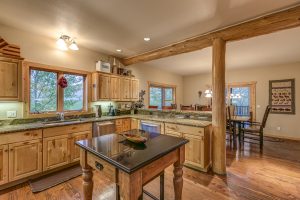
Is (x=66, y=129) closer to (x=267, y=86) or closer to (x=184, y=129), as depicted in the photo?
(x=184, y=129)

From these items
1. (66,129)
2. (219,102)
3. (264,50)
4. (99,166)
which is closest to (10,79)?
(66,129)

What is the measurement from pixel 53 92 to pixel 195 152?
3.35 metres

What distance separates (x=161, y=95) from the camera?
22.2 feet

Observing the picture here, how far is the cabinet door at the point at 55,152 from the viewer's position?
268 cm

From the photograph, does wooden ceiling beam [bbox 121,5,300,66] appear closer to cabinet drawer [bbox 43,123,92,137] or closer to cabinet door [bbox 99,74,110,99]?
cabinet door [bbox 99,74,110,99]

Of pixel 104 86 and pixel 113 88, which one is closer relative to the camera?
pixel 104 86

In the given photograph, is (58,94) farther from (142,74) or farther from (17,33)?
(142,74)

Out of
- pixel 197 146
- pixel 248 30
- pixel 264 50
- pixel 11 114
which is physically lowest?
pixel 197 146

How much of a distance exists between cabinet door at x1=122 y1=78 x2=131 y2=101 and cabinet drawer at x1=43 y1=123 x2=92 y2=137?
4.64 feet

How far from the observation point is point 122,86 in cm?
437

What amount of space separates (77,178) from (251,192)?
2.80 meters

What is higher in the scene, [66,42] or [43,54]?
[66,42]

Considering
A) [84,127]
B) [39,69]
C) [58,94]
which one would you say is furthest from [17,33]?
[84,127]

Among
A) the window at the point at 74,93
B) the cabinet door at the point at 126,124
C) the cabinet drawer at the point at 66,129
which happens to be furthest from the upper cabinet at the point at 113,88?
the cabinet drawer at the point at 66,129
